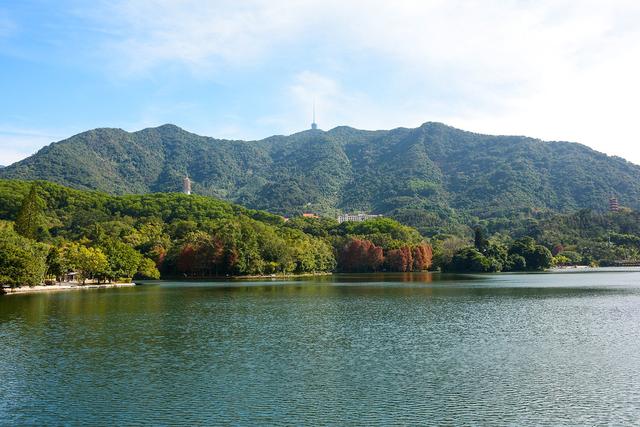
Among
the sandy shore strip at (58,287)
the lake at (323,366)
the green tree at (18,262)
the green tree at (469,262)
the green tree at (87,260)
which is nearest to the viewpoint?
the lake at (323,366)

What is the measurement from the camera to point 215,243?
94688 mm

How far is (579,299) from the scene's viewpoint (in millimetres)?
48250

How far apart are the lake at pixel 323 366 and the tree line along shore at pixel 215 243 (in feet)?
112

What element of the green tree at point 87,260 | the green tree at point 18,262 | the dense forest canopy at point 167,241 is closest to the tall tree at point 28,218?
the dense forest canopy at point 167,241

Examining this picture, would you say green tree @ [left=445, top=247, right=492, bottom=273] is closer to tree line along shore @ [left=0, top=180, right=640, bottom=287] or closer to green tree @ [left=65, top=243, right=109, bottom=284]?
tree line along shore @ [left=0, top=180, right=640, bottom=287]

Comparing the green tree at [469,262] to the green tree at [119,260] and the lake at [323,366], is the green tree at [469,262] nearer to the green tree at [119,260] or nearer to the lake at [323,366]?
the green tree at [119,260]

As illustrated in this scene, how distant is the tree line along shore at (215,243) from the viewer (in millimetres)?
76125

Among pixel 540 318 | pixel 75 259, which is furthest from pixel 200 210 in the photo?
pixel 540 318

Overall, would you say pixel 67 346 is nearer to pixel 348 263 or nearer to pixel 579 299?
pixel 579 299

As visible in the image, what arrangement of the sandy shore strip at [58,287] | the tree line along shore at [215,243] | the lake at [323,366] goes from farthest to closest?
the tree line along shore at [215,243], the sandy shore strip at [58,287], the lake at [323,366]

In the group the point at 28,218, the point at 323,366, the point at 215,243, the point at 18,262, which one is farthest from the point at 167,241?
the point at 323,366

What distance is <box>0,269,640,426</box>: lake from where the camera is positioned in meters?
16.1

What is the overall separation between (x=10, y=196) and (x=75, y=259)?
51359 mm

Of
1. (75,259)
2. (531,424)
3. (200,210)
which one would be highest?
(200,210)
